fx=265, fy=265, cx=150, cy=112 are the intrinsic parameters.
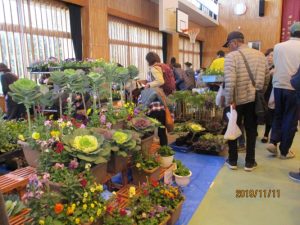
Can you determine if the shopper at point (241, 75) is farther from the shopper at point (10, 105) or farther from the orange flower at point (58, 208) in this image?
the shopper at point (10, 105)

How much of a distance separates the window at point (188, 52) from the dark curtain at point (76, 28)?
231 inches

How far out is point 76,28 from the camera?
18.0 feet

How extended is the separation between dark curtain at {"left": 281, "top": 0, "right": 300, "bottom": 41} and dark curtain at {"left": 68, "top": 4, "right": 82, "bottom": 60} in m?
9.22

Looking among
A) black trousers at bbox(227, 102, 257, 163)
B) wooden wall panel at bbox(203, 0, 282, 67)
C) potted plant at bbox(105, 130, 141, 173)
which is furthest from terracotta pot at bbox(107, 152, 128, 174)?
wooden wall panel at bbox(203, 0, 282, 67)

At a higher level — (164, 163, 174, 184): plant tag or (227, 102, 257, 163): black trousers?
(227, 102, 257, 163): black trousers

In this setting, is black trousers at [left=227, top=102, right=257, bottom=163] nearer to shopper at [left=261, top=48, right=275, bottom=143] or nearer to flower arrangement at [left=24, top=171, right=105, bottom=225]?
shopper at [left=261, top=48, right=275, bottom=143]

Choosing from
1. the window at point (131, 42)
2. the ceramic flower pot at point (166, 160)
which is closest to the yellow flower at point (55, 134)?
the ceramic flower pot at point (166, 160)

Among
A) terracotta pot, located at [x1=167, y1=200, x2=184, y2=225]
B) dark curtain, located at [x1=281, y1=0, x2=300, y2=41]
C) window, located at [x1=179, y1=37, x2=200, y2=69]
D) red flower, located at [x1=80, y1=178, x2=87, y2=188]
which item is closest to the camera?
red flower, located at [x1=80, y1=178, x2=87, y2=188]

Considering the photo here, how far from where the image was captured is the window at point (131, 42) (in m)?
6.66

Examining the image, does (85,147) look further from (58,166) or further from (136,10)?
(136,10)

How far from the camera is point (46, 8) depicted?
4.93m

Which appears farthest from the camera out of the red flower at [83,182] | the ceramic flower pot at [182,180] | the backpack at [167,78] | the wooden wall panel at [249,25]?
the wooden wall panel at [249,25]

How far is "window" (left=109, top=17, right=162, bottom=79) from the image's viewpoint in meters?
6.66

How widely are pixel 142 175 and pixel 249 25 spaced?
11.8 meters
